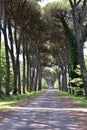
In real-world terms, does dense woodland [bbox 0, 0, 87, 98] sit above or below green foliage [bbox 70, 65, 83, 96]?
above

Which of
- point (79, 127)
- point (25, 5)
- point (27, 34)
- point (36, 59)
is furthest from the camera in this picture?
point (36, 59)

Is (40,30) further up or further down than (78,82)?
further up

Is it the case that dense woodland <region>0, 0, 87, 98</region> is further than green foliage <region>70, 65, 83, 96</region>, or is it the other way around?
green foliage <region>70, 65, 83, 96</region>

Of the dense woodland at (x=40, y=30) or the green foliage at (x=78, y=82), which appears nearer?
the dense woodland at (x=40, y=30)

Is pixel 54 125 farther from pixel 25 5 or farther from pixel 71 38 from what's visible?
pixel 71 38

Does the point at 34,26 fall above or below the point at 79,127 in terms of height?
above

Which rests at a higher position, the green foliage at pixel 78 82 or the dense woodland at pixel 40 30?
the dense woodland at pixel 40 30

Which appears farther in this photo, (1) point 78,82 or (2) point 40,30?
(2) point 40,30

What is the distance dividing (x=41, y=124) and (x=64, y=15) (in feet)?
141

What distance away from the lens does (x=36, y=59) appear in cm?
8244

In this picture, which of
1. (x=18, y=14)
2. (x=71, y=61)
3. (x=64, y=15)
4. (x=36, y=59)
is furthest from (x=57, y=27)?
(x=36, y=59)

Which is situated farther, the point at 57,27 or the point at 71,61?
the point at 57,27

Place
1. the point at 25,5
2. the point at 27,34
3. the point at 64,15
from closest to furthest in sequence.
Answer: the point at 25,5, the point at 64,15, the point at 27,34

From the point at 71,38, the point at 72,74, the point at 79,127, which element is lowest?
the point at 79,127
